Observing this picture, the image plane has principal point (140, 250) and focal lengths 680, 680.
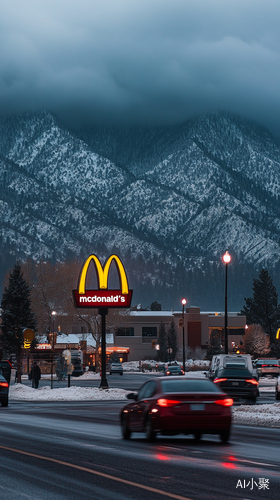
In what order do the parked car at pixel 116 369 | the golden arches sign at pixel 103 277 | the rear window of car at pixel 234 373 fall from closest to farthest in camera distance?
the rear window of car at pixel 234 373, the golden arches sign at pixel 103 277, the parked car at pixel 116 369

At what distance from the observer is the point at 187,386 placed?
15266mm

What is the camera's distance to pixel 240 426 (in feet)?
67.8

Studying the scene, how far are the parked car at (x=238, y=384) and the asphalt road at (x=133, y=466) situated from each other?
1166 cm

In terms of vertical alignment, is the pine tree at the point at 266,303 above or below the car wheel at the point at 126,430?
above

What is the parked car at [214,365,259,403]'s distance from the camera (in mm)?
29984

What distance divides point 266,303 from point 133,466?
442ft

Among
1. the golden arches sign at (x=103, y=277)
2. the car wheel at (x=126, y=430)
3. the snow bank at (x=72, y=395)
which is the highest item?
the golden arches sign at (x=103, y=277)

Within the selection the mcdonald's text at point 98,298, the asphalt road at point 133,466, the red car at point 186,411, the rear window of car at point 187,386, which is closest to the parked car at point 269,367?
the mcdonald's text at point 98,298

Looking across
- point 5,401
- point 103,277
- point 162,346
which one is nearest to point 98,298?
point 103,277

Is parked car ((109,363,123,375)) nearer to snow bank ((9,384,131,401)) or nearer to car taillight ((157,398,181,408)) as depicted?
snow bank ((9,384,131,401))

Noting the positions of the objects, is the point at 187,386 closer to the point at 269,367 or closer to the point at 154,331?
the point at 269,367

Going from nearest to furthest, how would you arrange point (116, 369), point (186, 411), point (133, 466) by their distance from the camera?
point (133, 466) < point (186, 411) < point (116, 369)

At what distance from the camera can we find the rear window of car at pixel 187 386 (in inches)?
594

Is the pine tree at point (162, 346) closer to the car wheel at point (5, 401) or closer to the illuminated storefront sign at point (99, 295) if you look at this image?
the illuminated storefront sign at point (99, 295)
